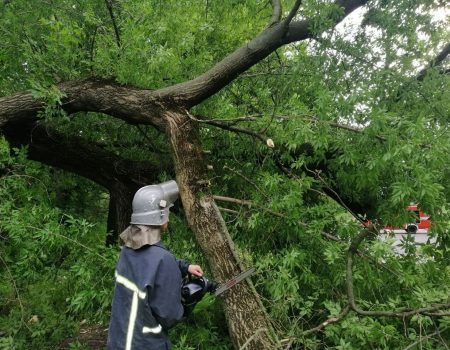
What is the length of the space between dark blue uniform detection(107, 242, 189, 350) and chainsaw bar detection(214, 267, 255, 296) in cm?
79

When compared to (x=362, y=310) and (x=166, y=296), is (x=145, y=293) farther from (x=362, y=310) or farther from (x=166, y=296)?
(x=362, y=310)

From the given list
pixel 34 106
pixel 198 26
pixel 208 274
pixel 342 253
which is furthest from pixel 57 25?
pixel 342 253

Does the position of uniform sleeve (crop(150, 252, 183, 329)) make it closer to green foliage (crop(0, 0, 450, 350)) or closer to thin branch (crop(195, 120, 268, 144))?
green foliage (crop(0, 0, 450, 350))

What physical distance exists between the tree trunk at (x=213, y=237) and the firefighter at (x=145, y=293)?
0.87 metres

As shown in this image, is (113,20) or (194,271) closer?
(194,271)

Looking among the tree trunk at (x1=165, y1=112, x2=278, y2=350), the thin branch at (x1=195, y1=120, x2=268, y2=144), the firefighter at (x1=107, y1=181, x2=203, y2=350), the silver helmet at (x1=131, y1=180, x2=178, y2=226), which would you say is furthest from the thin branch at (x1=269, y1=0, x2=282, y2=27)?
the firefighter at (x1=107, y1=181, x2=203, y2=350)

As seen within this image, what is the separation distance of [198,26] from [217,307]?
3328mm

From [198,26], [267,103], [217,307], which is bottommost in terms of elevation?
[217,307]

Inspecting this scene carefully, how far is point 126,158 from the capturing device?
627 cm

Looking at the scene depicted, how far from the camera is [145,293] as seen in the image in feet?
8.41

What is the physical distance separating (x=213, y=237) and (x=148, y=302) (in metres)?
1.36

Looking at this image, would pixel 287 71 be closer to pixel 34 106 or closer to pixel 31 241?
pixel 34 106

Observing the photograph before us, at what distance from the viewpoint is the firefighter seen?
259 cm

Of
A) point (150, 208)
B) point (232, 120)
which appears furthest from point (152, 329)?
point (232, 120)
